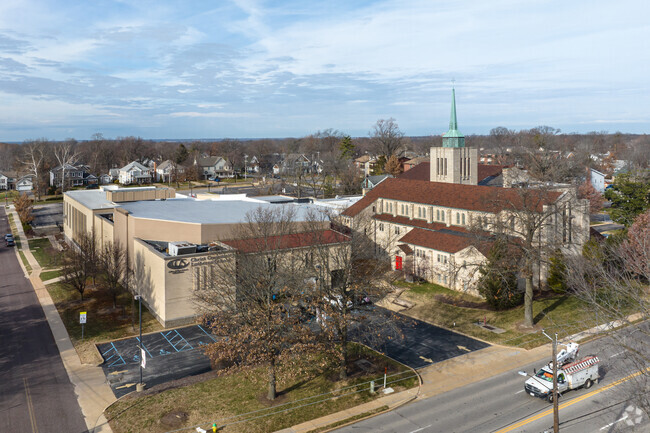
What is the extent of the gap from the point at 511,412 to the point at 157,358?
22.7 metres

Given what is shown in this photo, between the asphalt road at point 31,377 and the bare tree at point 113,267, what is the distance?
19.2 feet

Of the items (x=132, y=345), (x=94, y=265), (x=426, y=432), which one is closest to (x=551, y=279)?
(x=426, y=432)

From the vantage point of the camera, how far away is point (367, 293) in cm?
2994

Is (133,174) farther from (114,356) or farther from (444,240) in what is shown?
(114,356)

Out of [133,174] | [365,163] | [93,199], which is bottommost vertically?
[93,199]

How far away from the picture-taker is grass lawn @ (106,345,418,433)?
81.6 feet

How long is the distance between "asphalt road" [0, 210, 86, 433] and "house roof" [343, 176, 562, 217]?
112ft

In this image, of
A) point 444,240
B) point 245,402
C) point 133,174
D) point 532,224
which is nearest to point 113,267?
point 245,402

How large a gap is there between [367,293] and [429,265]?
845 inches

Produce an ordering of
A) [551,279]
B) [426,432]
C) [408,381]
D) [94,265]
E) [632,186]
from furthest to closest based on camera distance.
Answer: [632,186] → [94,265] → [551,279] → [408,381] → [426,432]

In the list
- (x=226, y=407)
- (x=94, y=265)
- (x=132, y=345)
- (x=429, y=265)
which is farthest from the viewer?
(x=429, y=265)

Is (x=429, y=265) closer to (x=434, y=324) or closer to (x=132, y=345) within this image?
(x=434, y=324)

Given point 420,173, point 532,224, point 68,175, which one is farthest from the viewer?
point 68,175

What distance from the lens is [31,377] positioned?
30.5m
